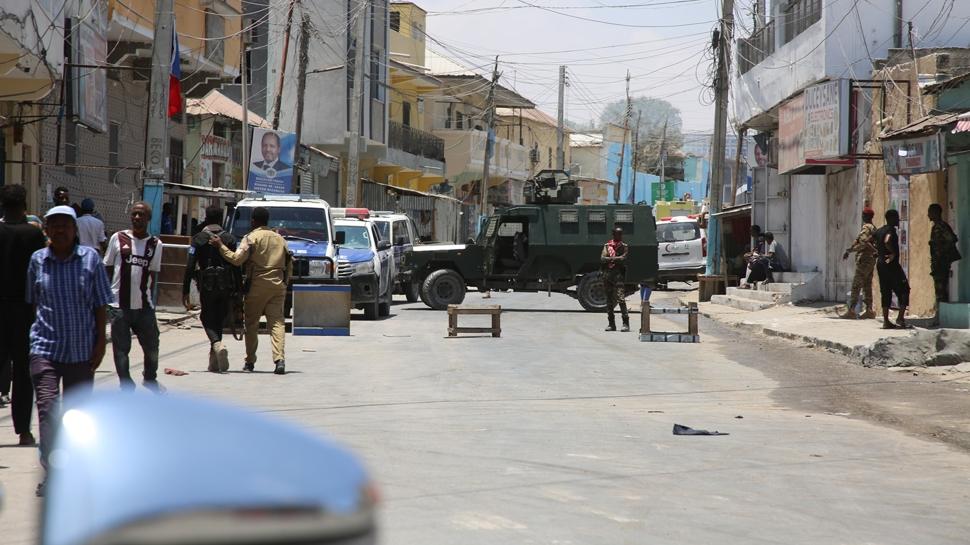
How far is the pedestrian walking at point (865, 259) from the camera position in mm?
21109

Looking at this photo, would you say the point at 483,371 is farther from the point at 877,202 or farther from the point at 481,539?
the point at 877,202

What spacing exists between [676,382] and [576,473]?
6.29m

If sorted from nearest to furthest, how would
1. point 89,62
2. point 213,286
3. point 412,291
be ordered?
point 213,286 < point 89,62 < point 412,291

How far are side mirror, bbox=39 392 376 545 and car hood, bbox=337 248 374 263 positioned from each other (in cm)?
2239

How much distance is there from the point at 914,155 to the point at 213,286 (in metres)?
10.5

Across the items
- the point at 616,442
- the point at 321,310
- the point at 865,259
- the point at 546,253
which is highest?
the point at 546,253

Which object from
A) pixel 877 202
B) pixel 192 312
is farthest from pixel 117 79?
pixel 877 202

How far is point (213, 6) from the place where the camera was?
29.4 meters

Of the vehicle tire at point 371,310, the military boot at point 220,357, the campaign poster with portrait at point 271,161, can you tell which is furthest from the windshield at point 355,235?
the military boot at point 220,357

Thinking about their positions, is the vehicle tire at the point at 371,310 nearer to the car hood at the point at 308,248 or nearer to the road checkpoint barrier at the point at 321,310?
the car hood at the point at 308,248

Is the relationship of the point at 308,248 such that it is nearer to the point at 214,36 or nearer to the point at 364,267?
the point at 364,267

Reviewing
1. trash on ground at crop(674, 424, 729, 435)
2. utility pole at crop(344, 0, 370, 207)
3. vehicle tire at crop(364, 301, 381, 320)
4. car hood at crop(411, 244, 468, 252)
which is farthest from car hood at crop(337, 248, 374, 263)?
utility pole at crop(344, 0, 370, 207)

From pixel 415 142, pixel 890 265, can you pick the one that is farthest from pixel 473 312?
pixel 415 142

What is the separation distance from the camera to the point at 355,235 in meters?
25.2
